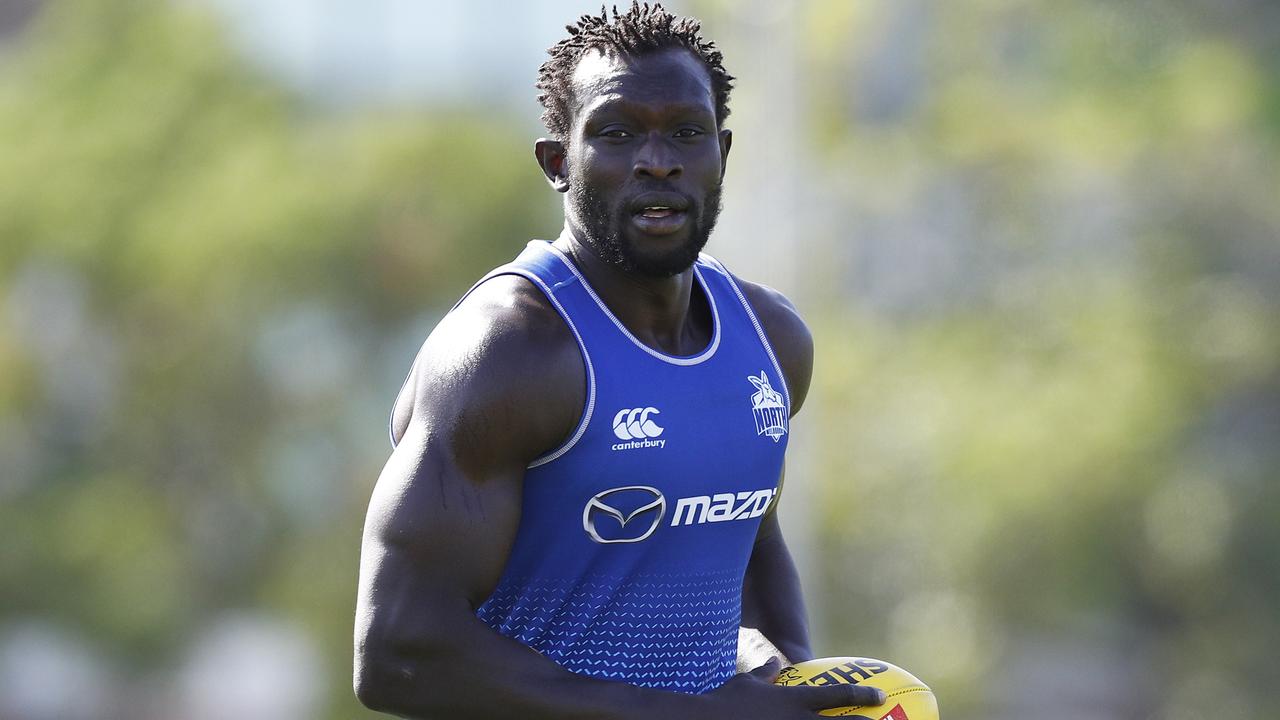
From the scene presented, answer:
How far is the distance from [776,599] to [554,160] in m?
1.38

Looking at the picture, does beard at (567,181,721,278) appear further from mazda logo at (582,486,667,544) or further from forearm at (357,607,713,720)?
forearm at (357,607,713,720)

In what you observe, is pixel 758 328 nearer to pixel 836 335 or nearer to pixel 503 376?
pixel 503 376

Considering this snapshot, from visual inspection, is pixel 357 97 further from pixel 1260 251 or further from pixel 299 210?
pixel 1260 251

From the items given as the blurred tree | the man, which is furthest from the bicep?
the blurred tree

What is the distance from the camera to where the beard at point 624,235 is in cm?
428

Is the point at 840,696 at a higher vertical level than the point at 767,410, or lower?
lower

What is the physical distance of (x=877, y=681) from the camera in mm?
4551

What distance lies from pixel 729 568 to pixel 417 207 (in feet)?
64.8

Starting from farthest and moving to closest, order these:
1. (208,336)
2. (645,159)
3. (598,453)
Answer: (208,336), (645,159), (598,453)

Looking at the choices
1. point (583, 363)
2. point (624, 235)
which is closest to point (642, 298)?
point (624, 235)

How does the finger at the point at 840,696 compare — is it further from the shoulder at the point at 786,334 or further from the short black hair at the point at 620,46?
the short black hair at the point at 620,46

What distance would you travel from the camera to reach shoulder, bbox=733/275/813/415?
4781mm

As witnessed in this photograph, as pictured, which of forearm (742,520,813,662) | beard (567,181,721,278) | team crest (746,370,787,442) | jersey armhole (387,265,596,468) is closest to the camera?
jersey armhole (387,265,596,468)

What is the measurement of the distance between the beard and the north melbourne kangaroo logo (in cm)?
35
